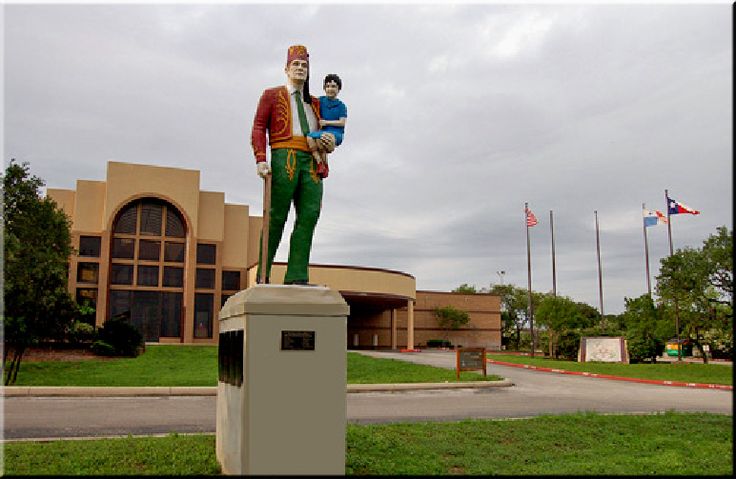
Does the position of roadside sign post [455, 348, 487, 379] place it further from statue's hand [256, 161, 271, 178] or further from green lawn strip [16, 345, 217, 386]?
statue's hand [256, 161, 271, 178]

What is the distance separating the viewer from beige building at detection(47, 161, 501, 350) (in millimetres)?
36656

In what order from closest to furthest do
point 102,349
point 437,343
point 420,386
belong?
point 420,386
point 102,349
point 437,343

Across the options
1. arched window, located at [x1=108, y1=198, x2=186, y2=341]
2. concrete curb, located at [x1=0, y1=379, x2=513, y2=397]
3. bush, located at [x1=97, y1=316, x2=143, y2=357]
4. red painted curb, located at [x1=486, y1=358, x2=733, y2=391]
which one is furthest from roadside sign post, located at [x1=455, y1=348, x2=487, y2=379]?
arched window, located at [x1=108, y1=198, x2=186, y2=341]

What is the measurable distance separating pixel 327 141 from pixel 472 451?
4.21 m

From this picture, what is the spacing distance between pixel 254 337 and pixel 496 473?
10.1 ft

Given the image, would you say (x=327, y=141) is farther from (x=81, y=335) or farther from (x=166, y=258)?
(x=166, y=258)

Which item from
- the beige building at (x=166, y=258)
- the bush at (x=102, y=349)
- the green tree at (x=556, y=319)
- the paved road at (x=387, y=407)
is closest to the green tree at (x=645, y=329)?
the green tree at (x=556, y=319)

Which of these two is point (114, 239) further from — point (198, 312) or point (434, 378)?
point (434, 378)

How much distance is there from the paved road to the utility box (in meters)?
4.48

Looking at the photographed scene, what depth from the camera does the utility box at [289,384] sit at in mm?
5590

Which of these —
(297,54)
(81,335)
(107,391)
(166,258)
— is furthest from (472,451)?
(166,258)

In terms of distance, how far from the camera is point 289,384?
571 centimetres

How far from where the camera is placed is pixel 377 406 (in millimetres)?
13133

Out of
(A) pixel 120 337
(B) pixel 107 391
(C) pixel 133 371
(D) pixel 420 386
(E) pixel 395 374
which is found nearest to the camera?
(B) pixel 107 391
